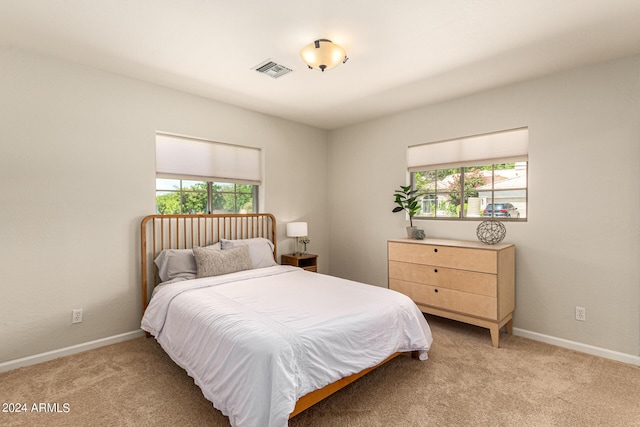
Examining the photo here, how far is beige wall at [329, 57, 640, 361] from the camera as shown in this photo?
2.60m

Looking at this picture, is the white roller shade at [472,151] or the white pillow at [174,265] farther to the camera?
the white roller shade at [472,151]

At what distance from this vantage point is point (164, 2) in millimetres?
1938

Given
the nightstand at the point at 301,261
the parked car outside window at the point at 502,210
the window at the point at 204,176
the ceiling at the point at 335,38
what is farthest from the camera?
the nightstand at the point at 301,261

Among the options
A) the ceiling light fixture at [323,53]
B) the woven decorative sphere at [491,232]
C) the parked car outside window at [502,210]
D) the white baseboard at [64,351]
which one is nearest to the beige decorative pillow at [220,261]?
the white baseboard at [64,351]

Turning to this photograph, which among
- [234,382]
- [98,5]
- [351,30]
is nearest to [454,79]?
[351,30]

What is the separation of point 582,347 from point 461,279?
1142 mm

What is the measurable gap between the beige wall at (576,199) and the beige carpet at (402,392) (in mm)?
385

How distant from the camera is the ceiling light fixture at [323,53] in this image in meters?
2.29

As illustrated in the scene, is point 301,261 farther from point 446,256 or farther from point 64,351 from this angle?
point 64,351

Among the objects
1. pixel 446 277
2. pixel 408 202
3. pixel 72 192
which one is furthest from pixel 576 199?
pixel 72 192

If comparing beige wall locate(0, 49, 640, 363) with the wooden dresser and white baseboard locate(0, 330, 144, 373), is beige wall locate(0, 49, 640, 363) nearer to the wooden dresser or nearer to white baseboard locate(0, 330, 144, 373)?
white baseboard locate(0, 330, 144, 373)

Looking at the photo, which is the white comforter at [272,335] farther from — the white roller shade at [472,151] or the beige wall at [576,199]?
the white roller shade at [472,151]

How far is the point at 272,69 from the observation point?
284 cm

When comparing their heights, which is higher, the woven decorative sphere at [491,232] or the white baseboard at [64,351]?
the woven decorative sphere at [491,232]
